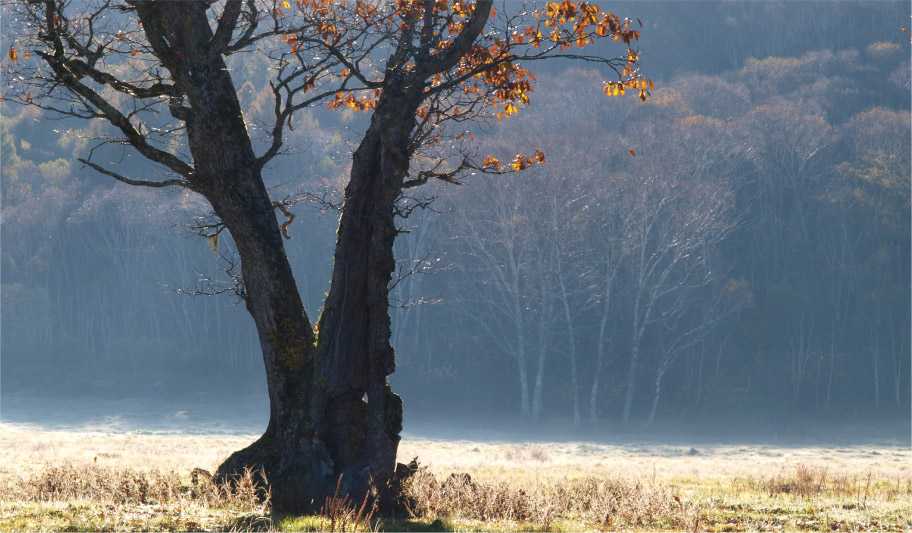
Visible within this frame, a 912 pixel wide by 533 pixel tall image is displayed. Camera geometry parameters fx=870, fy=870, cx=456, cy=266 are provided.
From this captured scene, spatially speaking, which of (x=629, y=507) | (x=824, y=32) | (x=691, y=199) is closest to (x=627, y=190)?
(x=691, y=199)

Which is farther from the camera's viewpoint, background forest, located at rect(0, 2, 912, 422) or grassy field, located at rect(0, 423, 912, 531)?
background forest, located at rect(0, 2, 912, 422)

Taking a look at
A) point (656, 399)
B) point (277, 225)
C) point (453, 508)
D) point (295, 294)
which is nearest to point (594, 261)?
point (656, 399)

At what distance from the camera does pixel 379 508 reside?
9.37m

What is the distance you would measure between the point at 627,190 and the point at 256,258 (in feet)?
114

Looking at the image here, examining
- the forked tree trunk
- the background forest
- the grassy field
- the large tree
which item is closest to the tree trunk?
the background forest

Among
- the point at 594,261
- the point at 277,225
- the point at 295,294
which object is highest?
the point at 594,261

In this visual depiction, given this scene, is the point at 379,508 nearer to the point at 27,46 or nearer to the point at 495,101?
the point at 495,101

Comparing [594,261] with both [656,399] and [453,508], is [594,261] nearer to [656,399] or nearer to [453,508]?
[656,399]

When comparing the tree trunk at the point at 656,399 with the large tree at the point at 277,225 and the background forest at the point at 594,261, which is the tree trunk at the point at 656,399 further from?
the large tree at the point at 277,225

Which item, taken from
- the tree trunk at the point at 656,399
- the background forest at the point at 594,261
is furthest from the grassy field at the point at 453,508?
the tree trunk at the point at 656,399

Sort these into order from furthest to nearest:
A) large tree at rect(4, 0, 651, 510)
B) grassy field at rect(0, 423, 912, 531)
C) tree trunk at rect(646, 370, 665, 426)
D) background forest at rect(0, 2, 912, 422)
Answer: background forest at rect(0, 2, 912, 422) < tree trunk at rect(646, 370, 665, 426) < large tree at rect(4, 0, 651, 510) < grassy field at rect(0, 423, 912, 531)

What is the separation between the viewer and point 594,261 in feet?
144

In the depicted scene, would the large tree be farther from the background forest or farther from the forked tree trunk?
the background forest

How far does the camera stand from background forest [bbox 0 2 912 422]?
4303cm
